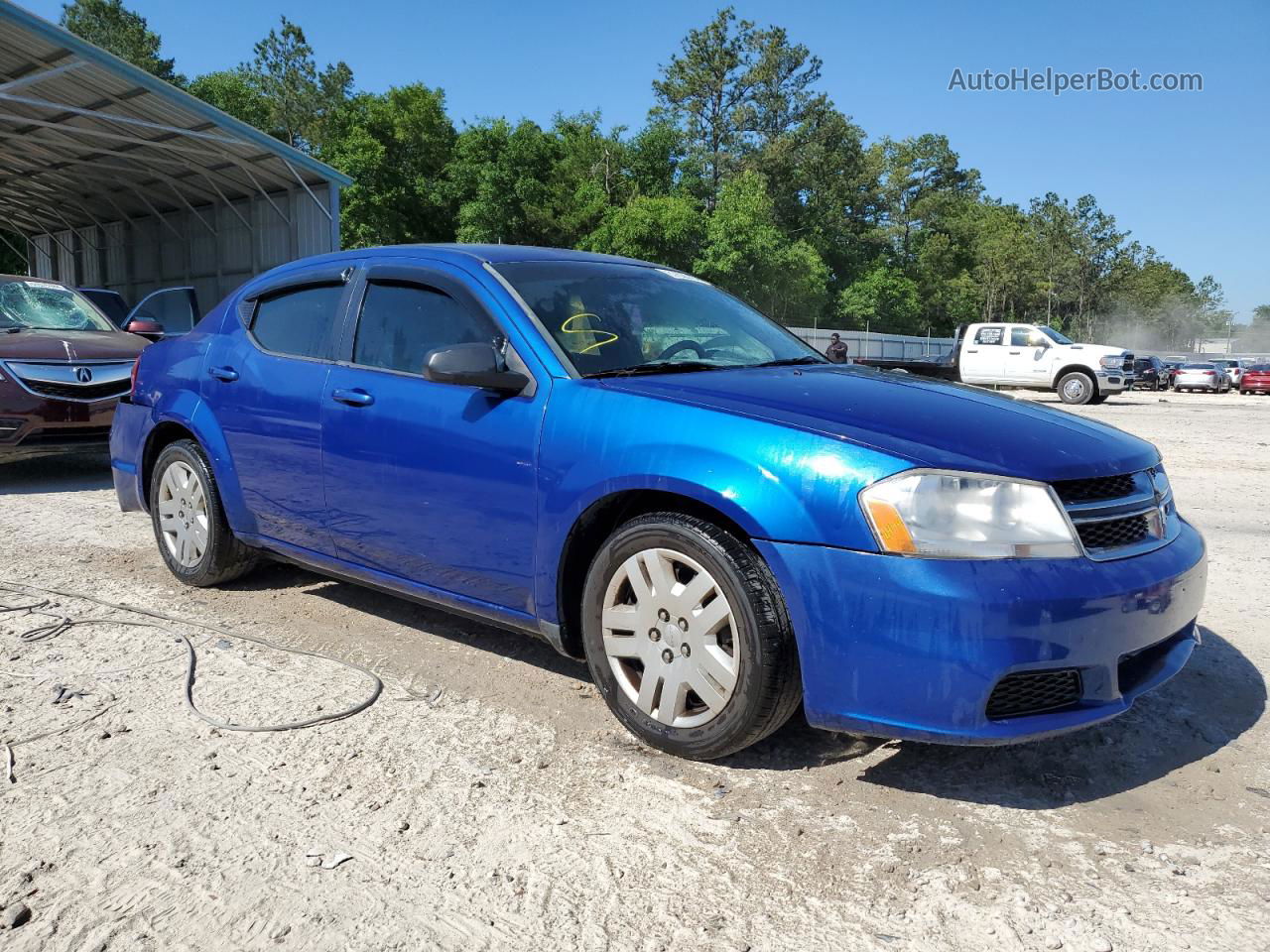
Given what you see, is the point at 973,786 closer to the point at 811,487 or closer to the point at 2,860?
the point at 811,487

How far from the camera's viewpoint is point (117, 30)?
188 ft

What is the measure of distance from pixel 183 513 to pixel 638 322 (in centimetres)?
258

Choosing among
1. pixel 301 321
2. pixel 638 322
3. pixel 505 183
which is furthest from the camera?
pixel 505 183

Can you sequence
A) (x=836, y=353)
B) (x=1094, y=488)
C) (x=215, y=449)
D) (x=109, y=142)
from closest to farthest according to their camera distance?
1. (x=1094, y=488)
2. (x=215, y=449)
3. (x=836, y=353)
4. (x=109, y=142)

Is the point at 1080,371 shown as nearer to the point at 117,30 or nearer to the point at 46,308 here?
the point at 46,308

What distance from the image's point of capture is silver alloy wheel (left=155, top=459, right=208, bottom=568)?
4547mm

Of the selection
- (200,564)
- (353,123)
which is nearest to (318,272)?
(200,564)

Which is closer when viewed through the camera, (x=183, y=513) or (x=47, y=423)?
(x=183, y=513)

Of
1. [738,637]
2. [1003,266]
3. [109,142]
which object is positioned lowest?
[738,637]

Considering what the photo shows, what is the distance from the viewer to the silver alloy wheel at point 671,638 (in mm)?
2729

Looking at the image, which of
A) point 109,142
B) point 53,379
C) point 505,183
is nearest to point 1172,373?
point 505,183

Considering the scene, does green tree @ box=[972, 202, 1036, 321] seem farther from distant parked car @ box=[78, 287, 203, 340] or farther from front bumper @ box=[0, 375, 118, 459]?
front bumper @ box=[0, 375, 118, 459]

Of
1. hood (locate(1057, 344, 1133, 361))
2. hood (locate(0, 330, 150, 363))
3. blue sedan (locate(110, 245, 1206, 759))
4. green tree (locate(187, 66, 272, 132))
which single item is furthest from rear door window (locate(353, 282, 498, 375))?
green tree (locate(187, 66, 272, 132))

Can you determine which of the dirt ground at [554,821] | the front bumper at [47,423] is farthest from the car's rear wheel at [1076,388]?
the front bumper at [47,423]
